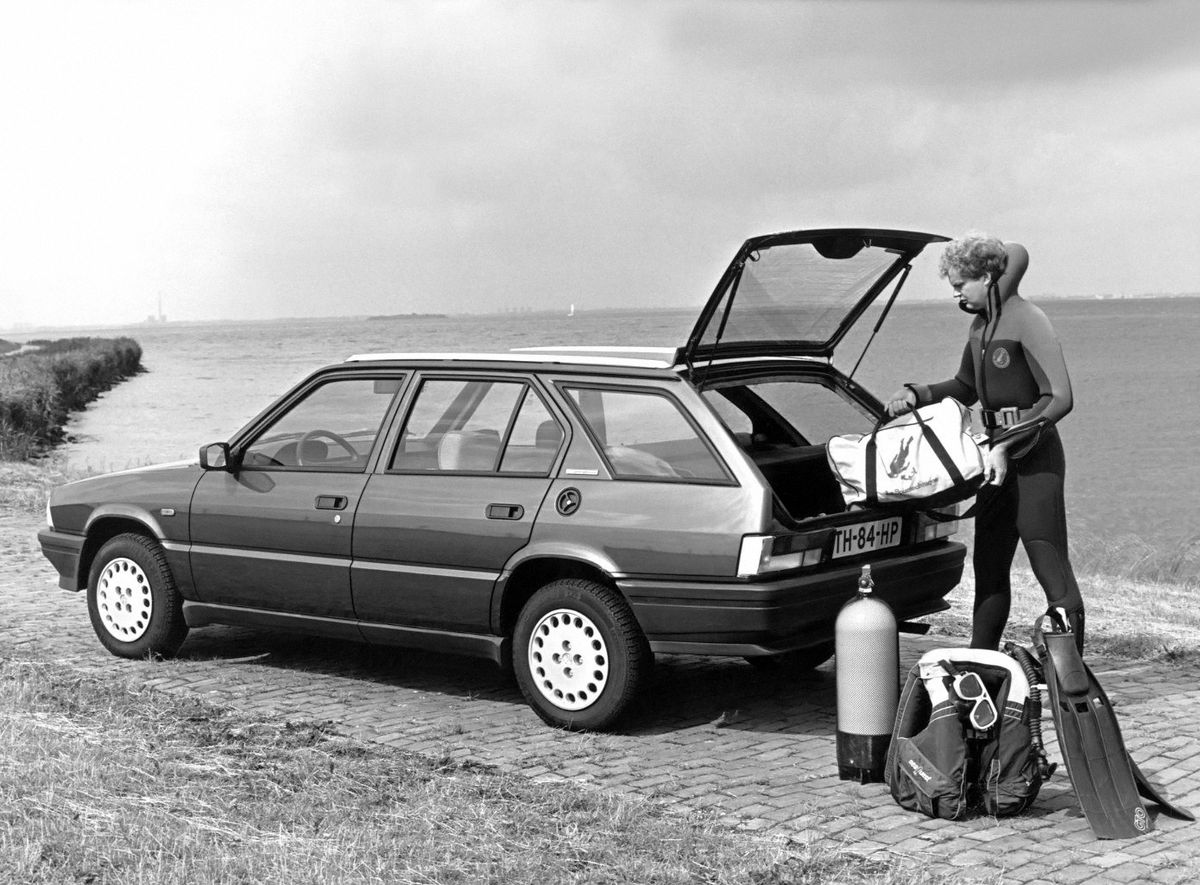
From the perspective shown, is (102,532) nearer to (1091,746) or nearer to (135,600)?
(135,600)

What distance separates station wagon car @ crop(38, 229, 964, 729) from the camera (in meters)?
6.50

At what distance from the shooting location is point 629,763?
20.7 feet

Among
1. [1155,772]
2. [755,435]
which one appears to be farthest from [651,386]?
[1155,772]

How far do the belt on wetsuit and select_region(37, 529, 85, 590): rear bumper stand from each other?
5.00 metres

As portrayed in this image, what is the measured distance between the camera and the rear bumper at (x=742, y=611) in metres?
6.32

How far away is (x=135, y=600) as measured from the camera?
27.2 ft

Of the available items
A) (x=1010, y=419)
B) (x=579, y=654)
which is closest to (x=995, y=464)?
(x=1010, y=419)

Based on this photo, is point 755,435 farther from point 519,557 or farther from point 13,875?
point 13,875

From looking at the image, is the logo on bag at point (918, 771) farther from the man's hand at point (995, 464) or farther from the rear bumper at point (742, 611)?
the man's hand at point (995, 464)

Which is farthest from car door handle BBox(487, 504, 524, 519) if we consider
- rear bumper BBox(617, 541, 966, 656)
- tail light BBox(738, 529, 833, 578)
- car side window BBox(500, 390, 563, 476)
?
tail light BBox(738, 529, 833, 578)

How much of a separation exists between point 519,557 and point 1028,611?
476cm

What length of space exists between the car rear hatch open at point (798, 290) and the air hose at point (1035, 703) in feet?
6.46

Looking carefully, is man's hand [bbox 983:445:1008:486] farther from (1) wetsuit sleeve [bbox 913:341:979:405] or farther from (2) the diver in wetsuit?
(1) wetsuit sleeve [bbox 913:341:979:405]

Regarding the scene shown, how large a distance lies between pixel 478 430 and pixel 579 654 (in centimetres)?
126
